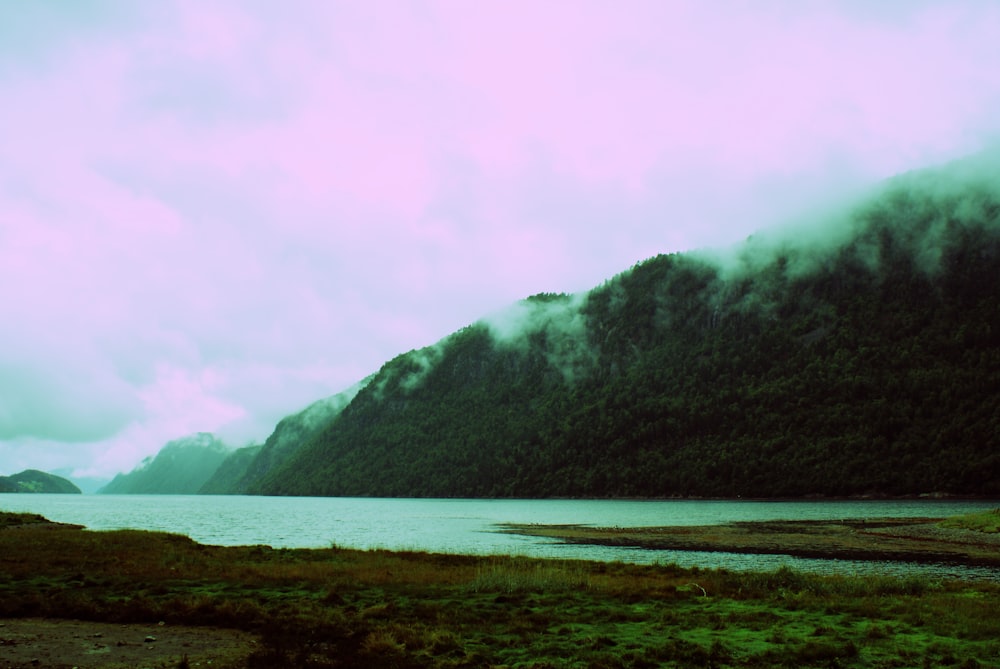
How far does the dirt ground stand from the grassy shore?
0.64m

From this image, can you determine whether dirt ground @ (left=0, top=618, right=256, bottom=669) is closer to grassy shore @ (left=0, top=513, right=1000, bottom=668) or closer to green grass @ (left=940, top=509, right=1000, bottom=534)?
grassy shore @ (left=0, top=513, right=1000, bottom=668)

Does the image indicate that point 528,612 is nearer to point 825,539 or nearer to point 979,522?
point 825,539

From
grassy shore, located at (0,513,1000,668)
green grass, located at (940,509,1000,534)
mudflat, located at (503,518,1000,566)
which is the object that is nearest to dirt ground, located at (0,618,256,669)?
grassy shore, located at (0,513,1000,668)

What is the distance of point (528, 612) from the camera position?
76.7 feet

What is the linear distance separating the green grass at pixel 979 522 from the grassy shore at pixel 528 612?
4278cm

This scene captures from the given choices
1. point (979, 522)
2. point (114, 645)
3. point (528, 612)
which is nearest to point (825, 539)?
point (979, 522)

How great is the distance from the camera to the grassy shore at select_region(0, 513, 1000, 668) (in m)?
17.3

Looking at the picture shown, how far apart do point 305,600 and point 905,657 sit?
722 inches

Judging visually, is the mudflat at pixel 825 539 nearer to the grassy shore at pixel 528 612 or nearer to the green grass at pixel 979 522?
the green grass at pixel 979 522

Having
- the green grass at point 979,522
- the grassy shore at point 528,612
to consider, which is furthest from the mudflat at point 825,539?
the grassy shore at point 528,612

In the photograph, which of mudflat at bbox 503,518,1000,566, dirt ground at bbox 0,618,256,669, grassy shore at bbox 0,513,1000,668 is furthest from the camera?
mudflat at bbox 503,518,1000,566

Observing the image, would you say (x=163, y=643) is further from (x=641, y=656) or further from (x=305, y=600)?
(x=641, y=656)

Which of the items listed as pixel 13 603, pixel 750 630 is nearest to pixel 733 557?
pixel 750 630

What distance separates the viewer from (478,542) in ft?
227
